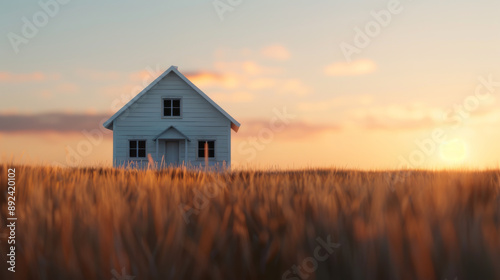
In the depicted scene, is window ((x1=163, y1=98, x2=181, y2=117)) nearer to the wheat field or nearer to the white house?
the white house

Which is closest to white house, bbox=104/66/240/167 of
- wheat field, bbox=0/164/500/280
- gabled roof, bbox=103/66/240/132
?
gabled roof, bbox=103/66/240/132

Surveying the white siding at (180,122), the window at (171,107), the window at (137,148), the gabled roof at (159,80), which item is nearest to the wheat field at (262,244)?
the gabled roof at (159,80)

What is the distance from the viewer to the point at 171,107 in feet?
83.8

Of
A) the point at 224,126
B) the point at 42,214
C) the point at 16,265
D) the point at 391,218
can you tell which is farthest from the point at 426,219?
the point at 224,126

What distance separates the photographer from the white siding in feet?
82.3

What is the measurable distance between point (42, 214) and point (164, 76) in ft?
76.3

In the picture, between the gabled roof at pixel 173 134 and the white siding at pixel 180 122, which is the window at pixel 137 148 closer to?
the white siding at pixel 180 122

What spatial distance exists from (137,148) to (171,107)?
9.69 feet

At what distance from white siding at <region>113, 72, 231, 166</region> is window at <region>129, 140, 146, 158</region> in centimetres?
26

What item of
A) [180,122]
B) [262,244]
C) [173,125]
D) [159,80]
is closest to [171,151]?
[173,125]

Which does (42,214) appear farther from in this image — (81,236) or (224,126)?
(224,126)

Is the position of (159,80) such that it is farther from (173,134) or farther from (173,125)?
(173,134)

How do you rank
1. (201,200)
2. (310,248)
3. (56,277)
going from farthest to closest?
(201,200), (310,248), (56,277)

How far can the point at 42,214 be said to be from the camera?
2.63 m
